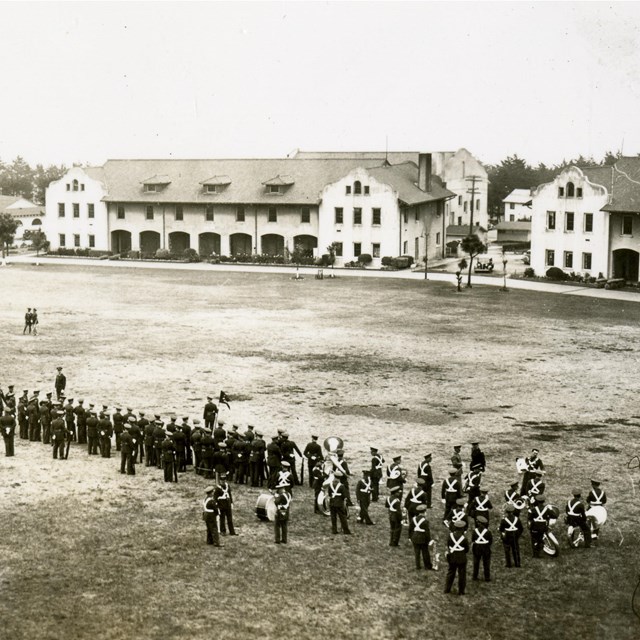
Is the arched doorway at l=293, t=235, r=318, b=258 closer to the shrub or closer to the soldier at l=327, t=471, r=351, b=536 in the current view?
the shrub

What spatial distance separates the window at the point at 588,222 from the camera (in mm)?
65625

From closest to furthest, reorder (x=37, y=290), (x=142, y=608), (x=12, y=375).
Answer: (x=142, y=608) < (x=12, y=375) < (x=37, y=290)

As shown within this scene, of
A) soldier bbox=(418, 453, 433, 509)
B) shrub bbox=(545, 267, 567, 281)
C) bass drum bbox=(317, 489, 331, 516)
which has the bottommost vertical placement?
bass drum bbox=(317, 489, 331, 516)

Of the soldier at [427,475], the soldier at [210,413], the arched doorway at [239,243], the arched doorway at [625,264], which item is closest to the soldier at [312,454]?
the soldier at [427,475]

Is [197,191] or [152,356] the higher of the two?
[197,191]

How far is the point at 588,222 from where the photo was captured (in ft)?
216

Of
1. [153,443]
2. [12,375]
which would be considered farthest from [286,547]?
[12,375]

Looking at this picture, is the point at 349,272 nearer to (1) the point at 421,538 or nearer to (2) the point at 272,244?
(2) the point at 272,244

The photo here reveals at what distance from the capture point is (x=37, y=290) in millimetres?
60969

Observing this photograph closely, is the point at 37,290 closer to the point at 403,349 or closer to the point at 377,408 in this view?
the point at 403,349

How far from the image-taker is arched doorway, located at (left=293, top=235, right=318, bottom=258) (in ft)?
263

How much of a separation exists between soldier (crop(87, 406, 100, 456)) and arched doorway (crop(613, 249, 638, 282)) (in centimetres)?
4836


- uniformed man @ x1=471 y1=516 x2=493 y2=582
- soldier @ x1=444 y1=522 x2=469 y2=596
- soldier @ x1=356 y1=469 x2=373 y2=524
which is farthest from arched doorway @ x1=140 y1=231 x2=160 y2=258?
soldier @ x1=444 y1=522 x2=469 y2=596

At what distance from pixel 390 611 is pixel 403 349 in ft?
82.7
